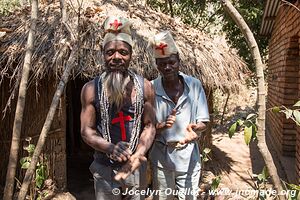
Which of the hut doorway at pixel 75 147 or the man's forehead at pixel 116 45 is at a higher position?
the man's forehead at pixel 116 45

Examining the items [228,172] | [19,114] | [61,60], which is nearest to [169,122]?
[19,114]

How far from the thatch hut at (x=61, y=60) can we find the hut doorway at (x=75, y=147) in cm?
125

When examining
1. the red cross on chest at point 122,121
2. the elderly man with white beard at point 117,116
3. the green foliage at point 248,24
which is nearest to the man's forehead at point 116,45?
the elderly man with white beard at point 117,116

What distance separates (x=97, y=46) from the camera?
16.7 ft

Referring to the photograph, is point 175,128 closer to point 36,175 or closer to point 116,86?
point 116,86

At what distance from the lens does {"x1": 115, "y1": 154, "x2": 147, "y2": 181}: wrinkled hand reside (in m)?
1.98

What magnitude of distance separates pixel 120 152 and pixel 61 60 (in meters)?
3.01

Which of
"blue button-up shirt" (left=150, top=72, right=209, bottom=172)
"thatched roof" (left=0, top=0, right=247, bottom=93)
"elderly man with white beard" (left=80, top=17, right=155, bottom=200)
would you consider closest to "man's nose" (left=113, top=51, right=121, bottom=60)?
"elderly man with white beard" (left=80, top=17, right=155, bottom=200)

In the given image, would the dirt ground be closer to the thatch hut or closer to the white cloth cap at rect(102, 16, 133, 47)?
the thatch hut

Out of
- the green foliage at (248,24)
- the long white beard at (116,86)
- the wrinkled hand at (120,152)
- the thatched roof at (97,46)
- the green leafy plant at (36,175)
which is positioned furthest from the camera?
the green foliage at (248,24)

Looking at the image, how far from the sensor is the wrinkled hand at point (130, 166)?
198 centimetres

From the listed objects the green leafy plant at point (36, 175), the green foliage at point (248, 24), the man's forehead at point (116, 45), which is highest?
Result: the green foliage at point (248, 24)

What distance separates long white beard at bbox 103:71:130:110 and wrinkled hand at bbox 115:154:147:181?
309 millimetres

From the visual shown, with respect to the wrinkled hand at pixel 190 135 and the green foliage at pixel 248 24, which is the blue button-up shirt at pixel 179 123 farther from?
the green foliage at pixel 248 24
